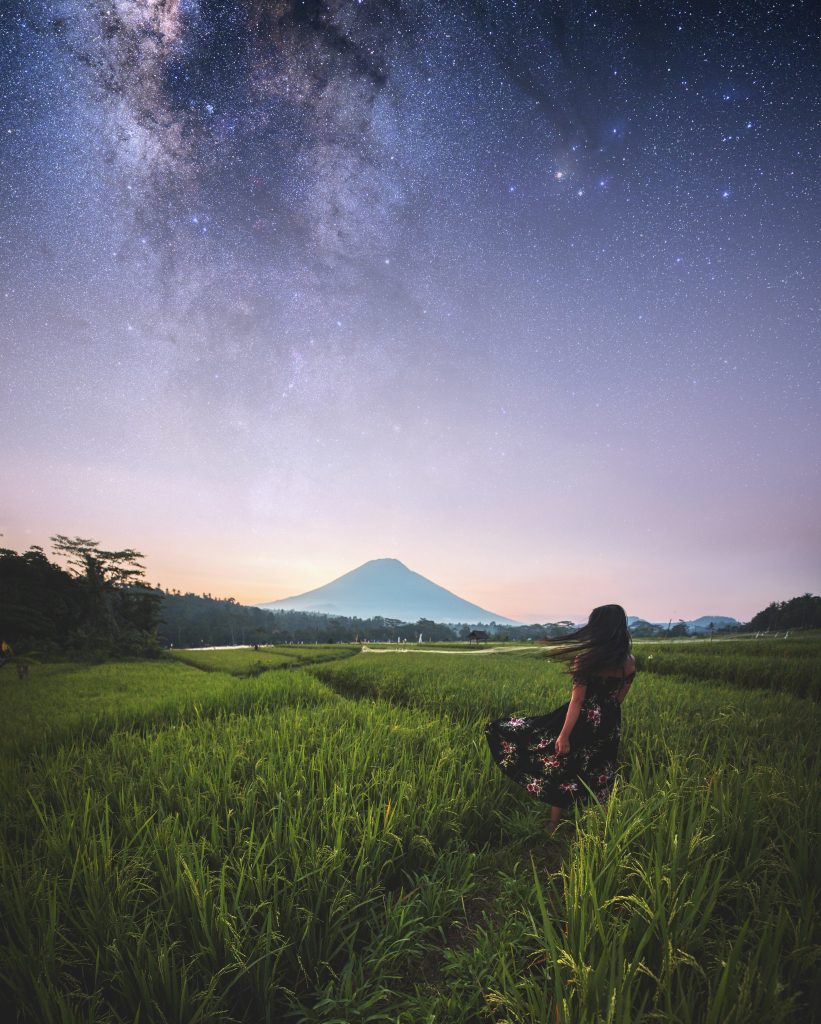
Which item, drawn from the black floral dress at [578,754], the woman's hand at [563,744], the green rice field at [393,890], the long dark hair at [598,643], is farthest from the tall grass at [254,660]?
the long dark hair at [598,643]

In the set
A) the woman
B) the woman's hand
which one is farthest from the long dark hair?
the woman's hand

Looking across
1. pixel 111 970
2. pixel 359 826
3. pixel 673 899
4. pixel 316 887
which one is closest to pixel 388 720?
pixel 359 826

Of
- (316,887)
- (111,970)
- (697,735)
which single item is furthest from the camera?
(697,735)

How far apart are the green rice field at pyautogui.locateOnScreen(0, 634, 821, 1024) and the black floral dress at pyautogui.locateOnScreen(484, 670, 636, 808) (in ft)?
1.09

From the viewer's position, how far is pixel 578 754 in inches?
135

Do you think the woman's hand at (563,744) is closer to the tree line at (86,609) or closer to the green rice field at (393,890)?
the green rice field at (393,890)

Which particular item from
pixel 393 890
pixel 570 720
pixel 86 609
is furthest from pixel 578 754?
pixel 86 609

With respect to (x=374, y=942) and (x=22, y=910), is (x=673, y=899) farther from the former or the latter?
(x=22, y=910)

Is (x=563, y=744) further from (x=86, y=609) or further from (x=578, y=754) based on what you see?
(x=86, y=609)

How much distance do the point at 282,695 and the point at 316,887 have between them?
594 centimetres

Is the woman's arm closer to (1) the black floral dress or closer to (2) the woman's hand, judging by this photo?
(2) the woman's hand

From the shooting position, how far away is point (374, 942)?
202 cm

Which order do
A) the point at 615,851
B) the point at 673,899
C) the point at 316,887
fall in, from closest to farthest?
1. the point at 673,899
2. the point at 615,851
3. the point at 316,887

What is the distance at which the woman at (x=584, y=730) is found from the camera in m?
3.34
